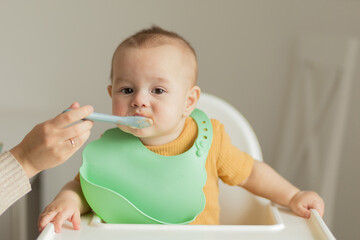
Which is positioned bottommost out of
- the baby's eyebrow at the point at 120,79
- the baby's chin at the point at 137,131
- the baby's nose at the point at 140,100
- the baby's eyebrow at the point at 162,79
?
the baby's chin at the point at 137,131

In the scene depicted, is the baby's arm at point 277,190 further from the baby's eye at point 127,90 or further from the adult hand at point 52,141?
the adult hand at point 52,141

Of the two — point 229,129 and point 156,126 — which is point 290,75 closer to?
point 229,129

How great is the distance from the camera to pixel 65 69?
1767mm

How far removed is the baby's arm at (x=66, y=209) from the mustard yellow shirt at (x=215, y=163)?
77 millimetres

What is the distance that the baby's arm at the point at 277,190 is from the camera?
35.8 inches

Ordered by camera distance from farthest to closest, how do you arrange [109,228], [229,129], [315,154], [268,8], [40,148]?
[268,8], [315,154], [229,129], [109,228], [40,148]

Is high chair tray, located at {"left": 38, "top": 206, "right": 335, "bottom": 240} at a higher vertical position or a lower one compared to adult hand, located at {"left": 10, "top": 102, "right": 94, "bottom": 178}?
lower

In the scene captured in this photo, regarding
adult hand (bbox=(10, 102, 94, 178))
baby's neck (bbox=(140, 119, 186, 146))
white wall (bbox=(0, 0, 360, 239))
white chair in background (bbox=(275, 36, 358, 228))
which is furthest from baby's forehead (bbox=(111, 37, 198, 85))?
white wall (bbox=(0, 0, 360, 239))

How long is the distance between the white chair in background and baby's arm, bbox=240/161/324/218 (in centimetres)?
59

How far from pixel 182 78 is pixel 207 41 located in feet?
2.88

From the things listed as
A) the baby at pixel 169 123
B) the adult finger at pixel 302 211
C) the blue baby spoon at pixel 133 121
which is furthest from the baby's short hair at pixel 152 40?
the adult finger at pixel 302 211

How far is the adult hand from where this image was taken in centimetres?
67

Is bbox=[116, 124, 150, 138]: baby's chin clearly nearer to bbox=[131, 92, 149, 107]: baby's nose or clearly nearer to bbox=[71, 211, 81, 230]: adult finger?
bbox=[131, 92, 149, 107]: baby's nose

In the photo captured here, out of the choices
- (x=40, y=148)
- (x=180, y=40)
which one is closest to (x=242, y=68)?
(x=180, y=40)
